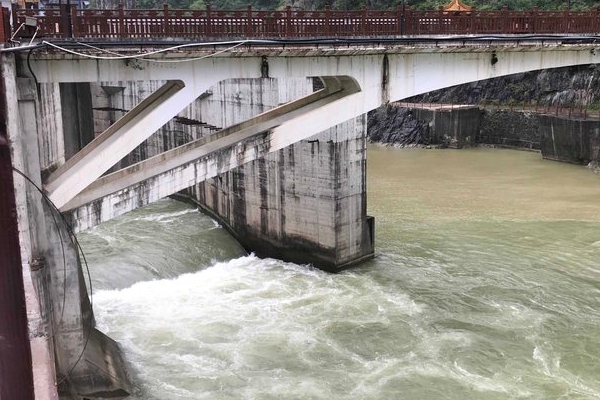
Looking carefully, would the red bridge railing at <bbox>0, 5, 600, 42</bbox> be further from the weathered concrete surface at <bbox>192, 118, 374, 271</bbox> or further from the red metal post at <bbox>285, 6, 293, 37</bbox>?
the weathered concrete surface at <bbox>192, 118, 374, 271</bbox>

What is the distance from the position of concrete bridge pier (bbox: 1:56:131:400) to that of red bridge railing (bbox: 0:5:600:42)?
4.00 ft

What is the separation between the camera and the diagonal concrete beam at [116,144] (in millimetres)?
11516

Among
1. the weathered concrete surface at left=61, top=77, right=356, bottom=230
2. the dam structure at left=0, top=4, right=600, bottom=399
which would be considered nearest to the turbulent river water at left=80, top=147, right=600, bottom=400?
the dam structure at left=0, top=4, right=600, bottom=399

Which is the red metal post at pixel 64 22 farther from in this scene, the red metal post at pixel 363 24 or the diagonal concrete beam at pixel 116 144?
the red metal post at pixel 363 24

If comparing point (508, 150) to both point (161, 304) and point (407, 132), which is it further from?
point (161, 304)

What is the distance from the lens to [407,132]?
44.6 meters

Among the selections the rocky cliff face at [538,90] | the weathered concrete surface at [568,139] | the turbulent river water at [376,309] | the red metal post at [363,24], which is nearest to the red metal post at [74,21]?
the red metal post at [363,24]

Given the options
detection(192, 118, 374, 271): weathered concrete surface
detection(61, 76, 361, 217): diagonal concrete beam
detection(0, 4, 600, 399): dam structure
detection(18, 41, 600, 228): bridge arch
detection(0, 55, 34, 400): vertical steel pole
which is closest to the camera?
detection(0, 55, 34, 400): vertical steel pole

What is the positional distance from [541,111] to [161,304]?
3187 centimetres

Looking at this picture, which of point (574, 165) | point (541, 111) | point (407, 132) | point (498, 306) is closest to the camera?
point (498, 306)

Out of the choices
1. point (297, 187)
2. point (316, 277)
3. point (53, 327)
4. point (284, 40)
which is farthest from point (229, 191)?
point (53, 327)

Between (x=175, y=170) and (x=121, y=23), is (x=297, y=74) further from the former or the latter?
(x=121, y=23)

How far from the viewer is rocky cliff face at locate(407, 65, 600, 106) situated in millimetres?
39875

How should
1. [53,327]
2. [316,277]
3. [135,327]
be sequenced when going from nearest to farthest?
[53,327] < [135,327] < [316,277]
